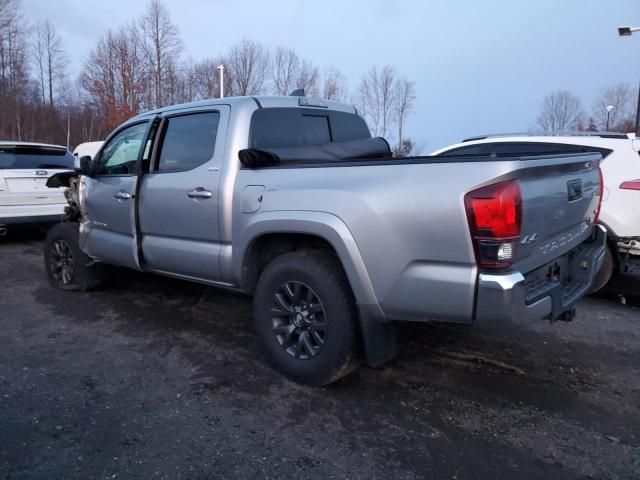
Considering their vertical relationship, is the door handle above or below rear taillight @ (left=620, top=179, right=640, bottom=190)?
below

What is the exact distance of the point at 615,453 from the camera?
2574 millimetres

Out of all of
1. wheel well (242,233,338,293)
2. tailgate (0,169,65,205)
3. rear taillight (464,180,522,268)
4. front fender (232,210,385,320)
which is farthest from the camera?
tailgate (0,169,65,205)

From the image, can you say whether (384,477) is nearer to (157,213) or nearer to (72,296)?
(157,213)

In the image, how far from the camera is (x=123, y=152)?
4719 millimetres

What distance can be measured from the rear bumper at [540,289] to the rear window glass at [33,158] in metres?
7.98

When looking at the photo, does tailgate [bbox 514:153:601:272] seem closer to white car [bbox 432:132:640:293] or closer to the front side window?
white car [bbox 432:132:640:293]

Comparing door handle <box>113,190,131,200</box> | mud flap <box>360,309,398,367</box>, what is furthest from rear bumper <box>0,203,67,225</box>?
mud flap <box>360,309,398,367</box>

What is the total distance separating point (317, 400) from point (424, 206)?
1.43 meters

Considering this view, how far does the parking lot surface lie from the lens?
2.48 meters

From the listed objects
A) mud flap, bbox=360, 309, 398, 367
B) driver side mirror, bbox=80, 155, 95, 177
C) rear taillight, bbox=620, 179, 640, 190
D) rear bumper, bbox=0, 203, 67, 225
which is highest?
driver side mirror, bbox=80, 155, 95, 177

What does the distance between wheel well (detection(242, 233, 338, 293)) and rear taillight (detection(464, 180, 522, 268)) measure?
1002 mm

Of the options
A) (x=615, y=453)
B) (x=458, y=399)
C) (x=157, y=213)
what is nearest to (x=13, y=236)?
(x=157, y=213)

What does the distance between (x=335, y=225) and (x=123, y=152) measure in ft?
9.17

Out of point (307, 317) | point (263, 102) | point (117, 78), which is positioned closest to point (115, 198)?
point (263, 102)
